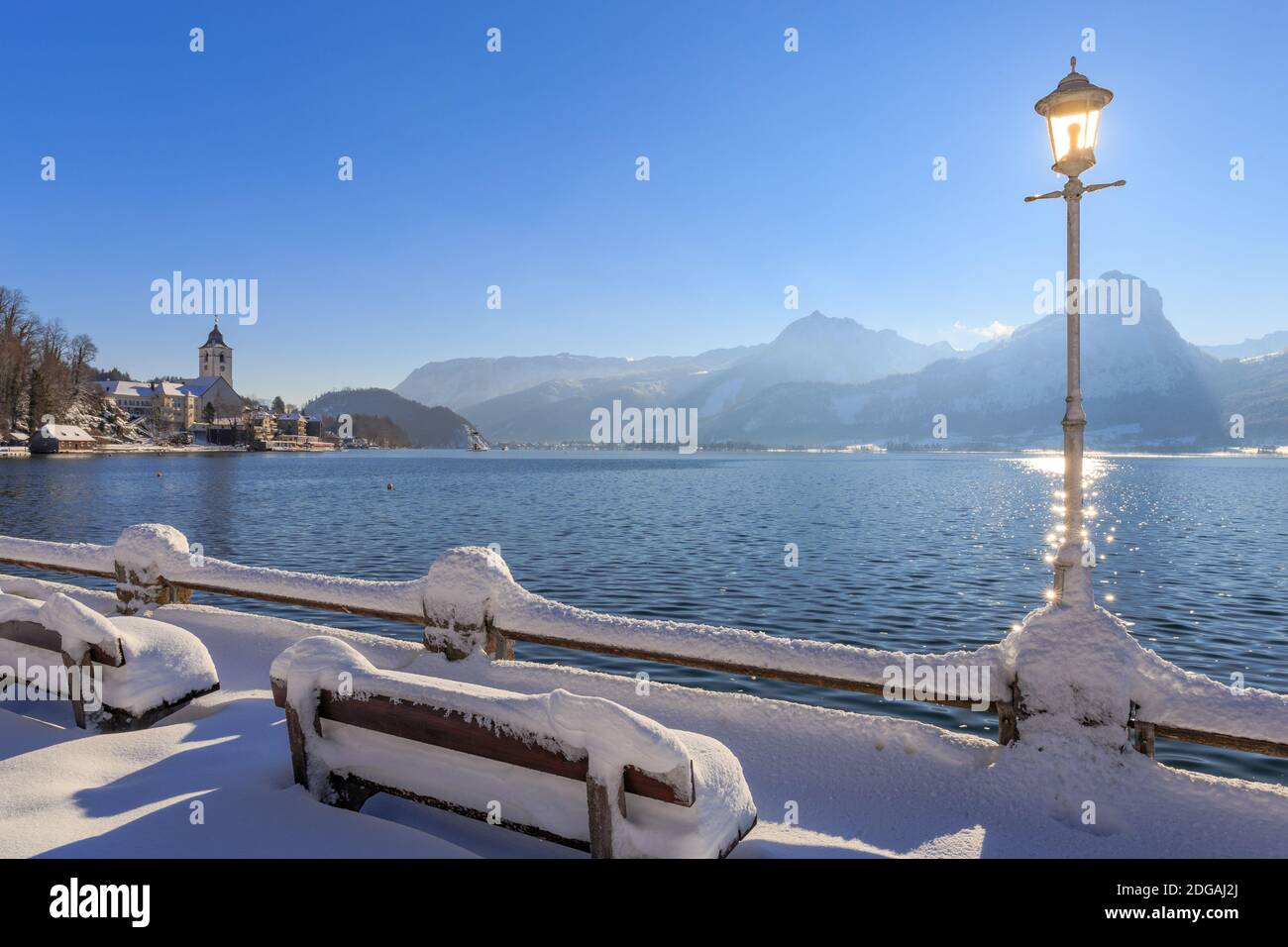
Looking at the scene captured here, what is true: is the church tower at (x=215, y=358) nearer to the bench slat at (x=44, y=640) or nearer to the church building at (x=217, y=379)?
the church building at (x=217, y=379)

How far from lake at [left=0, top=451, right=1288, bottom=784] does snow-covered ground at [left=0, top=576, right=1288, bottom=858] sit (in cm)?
466

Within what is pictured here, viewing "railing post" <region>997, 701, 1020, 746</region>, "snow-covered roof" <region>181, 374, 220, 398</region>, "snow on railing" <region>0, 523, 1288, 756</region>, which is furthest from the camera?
"snow-covered roof" <region>181, 374, 220, 398</region>

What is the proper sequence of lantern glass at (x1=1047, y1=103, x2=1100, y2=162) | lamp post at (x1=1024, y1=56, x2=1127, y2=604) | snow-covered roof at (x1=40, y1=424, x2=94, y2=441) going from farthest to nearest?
snow-covered roof at (x1=40, y1=424, x2=94, y2=441) → lantern glass at (x1=1047, y1=103, x2=1100, y2=162) → lamp post at (x1=1024, y1=56, x2=1127, y2=604)

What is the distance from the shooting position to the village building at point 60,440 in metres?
101

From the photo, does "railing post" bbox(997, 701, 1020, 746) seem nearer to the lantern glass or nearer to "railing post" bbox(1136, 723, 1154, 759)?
"railing post" bbox(1136, 723, 1154, 759)

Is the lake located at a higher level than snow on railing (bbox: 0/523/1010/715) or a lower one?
lower

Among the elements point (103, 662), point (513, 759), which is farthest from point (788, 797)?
point (103, 662)

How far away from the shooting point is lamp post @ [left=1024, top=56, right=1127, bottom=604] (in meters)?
5.29

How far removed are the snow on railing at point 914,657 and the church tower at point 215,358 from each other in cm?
20625

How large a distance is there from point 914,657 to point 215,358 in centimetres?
21260

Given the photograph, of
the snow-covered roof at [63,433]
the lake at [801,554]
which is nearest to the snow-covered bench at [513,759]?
the lake at [801,554]

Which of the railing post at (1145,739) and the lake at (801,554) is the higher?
the railing post at (1145,739)

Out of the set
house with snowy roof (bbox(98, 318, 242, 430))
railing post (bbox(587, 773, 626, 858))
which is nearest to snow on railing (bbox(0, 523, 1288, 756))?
railing post (bbox(587, 773, 626, 858))
